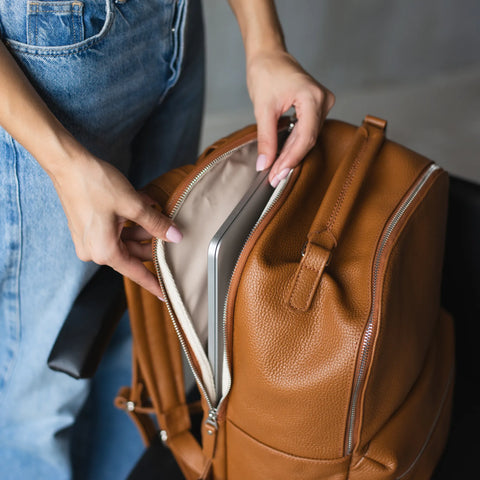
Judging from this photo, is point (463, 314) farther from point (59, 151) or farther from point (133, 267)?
point (59, 151)

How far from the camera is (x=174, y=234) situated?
1.73 ft

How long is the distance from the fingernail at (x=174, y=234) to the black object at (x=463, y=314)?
18.6 inches

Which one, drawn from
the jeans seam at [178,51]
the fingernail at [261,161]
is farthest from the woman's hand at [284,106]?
the jeans seam at [178,51]

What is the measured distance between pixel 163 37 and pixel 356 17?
6.35 ft

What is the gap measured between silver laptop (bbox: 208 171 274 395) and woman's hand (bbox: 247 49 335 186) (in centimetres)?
3

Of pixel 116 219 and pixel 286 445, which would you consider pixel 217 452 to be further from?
pixel 116 219

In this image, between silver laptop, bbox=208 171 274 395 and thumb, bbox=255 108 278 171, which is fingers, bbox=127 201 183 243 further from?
thumb, bbox=255 108 278 171

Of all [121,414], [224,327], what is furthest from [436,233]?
[121,414]

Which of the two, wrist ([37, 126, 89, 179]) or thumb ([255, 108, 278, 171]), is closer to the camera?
wrist ([37, 126, 89, 179])

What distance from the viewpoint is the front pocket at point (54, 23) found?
0.54 metres

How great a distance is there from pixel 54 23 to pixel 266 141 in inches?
11.0

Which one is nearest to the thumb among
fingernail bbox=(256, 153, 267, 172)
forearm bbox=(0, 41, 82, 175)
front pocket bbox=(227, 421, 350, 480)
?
fingernail bbox=(256, 153, 267, 172)

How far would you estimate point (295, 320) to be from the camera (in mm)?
529

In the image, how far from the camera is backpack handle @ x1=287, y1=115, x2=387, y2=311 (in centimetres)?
53
